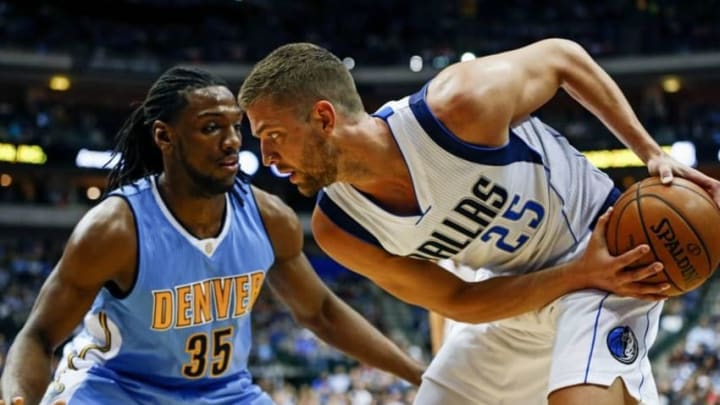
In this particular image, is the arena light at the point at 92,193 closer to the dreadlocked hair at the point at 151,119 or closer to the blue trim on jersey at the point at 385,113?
the dreadlocked hair at the point at 151,119

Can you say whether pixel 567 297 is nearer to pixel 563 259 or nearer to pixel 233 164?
pixel 563 259

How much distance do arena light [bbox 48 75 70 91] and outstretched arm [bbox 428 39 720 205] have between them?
2140 cm

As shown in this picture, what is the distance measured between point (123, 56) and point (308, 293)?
20.7m

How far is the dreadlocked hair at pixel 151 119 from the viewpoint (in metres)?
3.58

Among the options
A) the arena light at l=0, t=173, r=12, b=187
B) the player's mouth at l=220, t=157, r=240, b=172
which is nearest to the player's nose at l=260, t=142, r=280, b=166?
the player's mouth at l=220, t=157, r=240, b=172

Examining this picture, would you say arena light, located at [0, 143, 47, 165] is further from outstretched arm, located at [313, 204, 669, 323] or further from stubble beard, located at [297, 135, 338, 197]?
stubble beard, located at [297, 135, 338, 197]

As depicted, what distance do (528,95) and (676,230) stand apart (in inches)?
23.1

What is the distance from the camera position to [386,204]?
3074 mm

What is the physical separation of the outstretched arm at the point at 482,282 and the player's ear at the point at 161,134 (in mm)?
666

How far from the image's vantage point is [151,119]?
3.68m

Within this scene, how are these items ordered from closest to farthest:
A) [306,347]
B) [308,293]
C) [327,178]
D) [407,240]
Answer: [327,178], [407,240], [308,293], [306,347]

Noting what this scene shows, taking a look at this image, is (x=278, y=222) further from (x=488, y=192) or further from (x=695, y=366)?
(x=695, y=366)

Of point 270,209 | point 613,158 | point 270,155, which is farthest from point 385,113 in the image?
point 613,158

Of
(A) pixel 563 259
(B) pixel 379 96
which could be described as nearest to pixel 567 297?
(A) pixel 563 259
